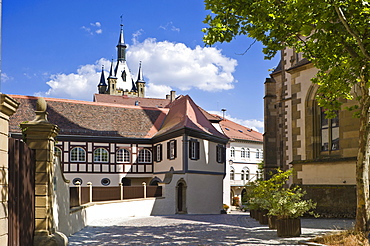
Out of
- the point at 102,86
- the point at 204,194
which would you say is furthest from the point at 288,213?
the point at 102,86

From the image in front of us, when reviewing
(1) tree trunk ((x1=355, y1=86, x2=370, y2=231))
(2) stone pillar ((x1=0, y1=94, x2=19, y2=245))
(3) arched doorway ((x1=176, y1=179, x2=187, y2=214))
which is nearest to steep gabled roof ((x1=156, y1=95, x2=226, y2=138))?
(3) arched doorway ((x1=176, y1=179, x2=187, y2=214))

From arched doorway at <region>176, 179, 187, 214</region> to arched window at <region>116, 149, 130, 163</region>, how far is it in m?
6.37

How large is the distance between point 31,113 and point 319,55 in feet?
90.3

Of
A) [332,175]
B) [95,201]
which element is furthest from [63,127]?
[332,175]

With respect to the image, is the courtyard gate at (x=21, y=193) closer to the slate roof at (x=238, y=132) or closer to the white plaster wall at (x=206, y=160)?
the white plaster wall at (x=206, y=160)

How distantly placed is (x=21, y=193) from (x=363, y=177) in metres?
7.63

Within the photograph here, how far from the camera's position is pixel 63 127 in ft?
114

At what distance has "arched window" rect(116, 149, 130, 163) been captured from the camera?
118 ft

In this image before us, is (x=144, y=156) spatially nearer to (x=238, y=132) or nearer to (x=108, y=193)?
(x=108, y=193)

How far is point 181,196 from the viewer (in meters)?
31.6

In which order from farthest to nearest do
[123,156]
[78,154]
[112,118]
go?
[112,118] < [123,156] < [78,154]

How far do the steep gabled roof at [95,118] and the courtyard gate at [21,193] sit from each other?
25626 mm

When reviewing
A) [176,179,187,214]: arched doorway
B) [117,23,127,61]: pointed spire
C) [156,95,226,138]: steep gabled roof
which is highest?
[117,23,127,61]: pointed spire

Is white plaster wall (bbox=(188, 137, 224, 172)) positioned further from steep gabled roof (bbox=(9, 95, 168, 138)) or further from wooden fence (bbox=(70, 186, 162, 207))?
steep gabled roof (bbox=(9, 95, 168, 138))
